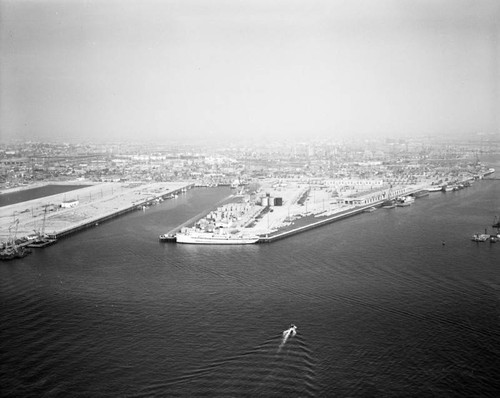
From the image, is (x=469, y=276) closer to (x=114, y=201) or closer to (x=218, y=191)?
(x=114, y=201)

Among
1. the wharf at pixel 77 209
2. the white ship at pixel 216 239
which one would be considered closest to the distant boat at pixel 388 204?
the white ship at pixel 216 239

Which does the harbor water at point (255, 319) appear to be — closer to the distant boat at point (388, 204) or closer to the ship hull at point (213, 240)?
the ship hull at point (213, 240)

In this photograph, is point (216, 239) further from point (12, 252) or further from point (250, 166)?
point (250, 166)

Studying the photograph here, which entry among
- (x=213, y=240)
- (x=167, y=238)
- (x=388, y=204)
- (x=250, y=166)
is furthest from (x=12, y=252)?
(x=250, y=166)

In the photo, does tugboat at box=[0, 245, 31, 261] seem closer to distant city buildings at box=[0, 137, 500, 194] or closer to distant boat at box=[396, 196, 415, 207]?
distant city buildings at box=[0, 137, 500, 194]

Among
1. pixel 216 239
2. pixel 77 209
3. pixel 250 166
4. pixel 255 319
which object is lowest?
pixel 255 319

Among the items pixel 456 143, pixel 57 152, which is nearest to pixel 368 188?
pixel 57 152

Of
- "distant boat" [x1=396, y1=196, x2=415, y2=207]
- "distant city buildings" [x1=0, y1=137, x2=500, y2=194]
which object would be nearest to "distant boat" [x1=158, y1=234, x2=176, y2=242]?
"distant boat" [x1=396, y1=196, x2=415, y2=207]
